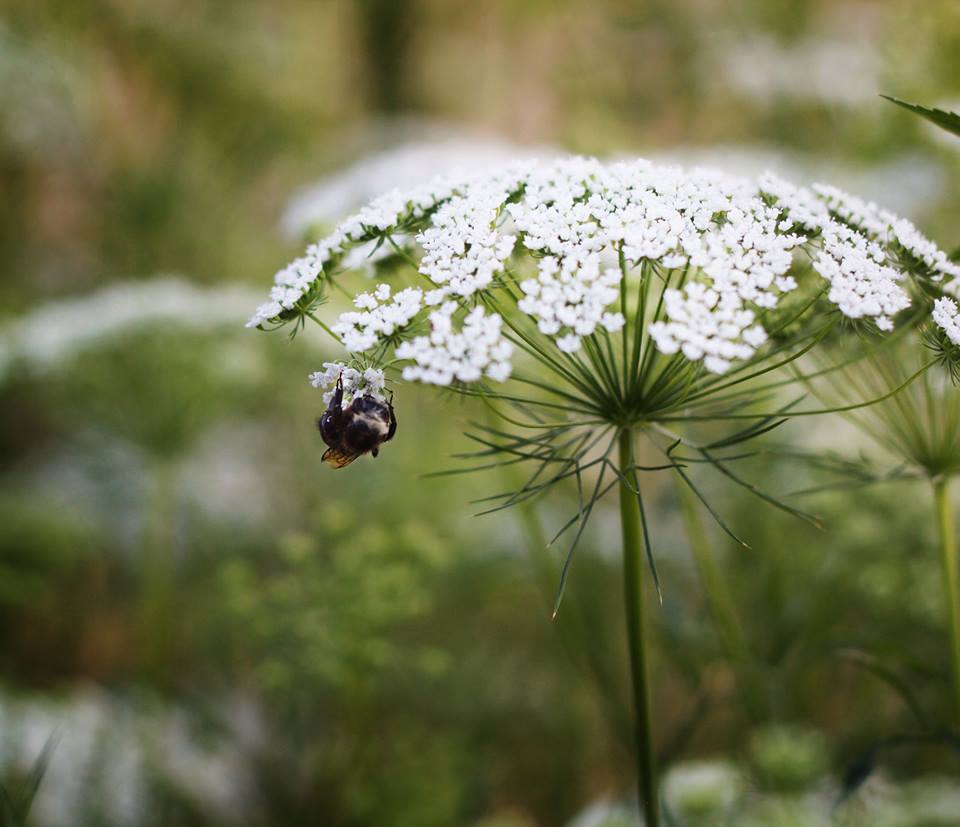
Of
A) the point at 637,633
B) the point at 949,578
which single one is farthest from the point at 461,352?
the point at 949,578

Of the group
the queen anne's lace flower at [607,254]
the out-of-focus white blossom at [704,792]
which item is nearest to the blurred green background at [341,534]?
the out-of-focus white blossom at [704,792]

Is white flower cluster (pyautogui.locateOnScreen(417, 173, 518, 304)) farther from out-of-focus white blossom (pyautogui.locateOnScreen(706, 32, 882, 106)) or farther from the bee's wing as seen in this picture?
out-of-focus white blossom (pyautogui.locateOnScreen(706, 32, 882, 106))

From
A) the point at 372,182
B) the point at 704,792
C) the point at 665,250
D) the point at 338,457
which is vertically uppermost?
the point at 372,182

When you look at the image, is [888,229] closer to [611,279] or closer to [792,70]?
[611,279]

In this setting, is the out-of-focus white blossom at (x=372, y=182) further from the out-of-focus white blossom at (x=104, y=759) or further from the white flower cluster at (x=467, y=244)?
the out-of-focus white blossom at (x=104, y=759)

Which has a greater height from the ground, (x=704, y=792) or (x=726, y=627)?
(x=726, y=627)

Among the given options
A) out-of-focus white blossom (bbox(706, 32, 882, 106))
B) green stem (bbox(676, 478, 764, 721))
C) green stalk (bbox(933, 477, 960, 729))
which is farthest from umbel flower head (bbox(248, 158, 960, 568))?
out-of-focus white blossom (bbox(706, 32, 882, 106))
